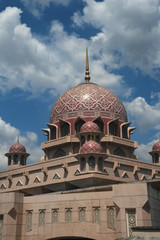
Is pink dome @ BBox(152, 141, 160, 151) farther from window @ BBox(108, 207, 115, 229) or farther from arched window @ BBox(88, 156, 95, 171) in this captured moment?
window @ BBox(108, 207, 115, 229)

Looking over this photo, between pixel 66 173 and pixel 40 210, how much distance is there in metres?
7.32

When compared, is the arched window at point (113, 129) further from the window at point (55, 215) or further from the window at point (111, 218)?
the window at point (111, 218)

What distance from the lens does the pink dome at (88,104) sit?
28.6 m

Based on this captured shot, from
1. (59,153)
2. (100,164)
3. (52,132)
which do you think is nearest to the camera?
(100,164)

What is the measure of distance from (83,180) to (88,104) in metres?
8.68

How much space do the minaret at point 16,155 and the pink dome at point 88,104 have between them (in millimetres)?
4026

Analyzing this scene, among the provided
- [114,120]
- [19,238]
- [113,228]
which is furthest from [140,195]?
[114,120]

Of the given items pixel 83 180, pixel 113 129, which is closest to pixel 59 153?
pixel 113 129

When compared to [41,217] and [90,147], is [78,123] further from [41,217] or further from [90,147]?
[41,217]

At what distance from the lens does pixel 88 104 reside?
28.7m

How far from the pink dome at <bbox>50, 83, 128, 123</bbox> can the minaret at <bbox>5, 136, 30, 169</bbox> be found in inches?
159

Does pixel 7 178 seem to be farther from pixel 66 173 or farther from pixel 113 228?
pixel 113 228

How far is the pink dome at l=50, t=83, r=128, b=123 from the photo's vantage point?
93.8 ft

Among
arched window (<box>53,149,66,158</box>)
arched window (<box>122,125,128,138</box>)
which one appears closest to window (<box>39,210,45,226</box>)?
arched window (<box>53,149,66,158</box>)
